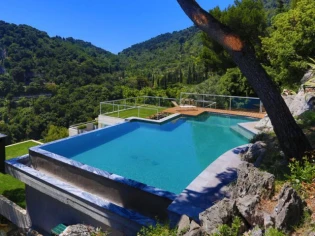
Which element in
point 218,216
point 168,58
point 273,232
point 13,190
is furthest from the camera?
point 168,58

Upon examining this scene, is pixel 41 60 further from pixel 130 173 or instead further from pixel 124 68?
pixel 130 173

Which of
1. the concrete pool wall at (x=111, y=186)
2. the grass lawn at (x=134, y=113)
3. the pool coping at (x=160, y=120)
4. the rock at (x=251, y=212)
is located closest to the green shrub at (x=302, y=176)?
the rock at (x=251, y=212)

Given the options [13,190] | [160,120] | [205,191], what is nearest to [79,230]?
[205,191]

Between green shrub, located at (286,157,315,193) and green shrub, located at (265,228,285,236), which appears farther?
green shrub, located at (286,157,315,193)

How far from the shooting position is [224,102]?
41.3ft

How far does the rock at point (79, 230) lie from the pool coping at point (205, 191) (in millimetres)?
1677

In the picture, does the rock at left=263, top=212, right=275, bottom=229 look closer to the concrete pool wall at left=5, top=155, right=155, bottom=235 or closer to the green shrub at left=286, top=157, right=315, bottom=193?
the green shrub at left=286, top=157, right=315, bottom=193

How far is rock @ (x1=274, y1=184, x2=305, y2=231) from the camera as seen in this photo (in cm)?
223

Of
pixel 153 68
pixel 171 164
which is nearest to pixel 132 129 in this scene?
pixel 171 164

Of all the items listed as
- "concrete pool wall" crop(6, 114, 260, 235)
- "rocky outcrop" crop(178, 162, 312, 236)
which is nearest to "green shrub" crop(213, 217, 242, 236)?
"rocky outcrop" crop(178, 162, 312, 236)

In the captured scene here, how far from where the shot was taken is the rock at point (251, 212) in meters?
2.40

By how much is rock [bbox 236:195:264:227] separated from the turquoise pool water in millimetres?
2534

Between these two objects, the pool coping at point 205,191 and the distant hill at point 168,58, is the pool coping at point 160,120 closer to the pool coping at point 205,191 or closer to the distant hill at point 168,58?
the pool coping at point 205,191

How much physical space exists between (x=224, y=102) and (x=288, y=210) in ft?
35.0
